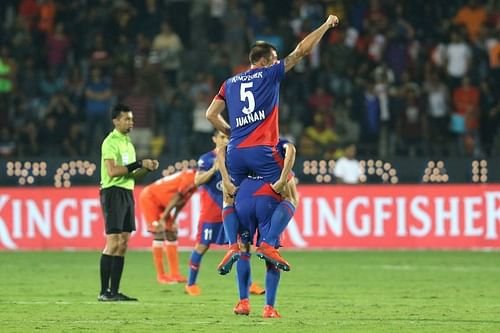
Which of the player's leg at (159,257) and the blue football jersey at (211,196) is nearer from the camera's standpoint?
the blue football jersey at (211,196)

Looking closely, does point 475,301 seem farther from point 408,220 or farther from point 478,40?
point 478,40

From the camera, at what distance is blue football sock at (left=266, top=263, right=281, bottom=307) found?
40.4 feet

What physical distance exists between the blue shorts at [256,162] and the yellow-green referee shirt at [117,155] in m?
2.79

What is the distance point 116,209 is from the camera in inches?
583

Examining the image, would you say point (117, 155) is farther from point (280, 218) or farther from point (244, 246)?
point (280, 218)

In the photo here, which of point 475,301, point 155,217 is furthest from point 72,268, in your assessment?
point 475,301

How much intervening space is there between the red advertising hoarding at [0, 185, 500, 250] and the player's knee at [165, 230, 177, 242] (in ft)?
21.6

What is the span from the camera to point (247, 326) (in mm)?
11656

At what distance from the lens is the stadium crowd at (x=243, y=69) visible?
25.7 metres

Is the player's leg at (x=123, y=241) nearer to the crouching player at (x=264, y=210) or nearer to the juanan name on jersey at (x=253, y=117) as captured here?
the crouching player at (x=264, y=210)

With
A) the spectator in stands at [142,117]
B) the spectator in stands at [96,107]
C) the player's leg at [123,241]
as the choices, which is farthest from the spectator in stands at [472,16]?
the player's leg at [123,241]

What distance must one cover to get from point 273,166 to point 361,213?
40.7ft

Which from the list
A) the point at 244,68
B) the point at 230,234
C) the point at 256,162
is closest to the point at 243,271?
the point at 230,234

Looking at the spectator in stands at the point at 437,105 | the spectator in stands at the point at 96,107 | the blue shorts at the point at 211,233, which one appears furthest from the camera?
the spectator in stands at the point at 437,105
